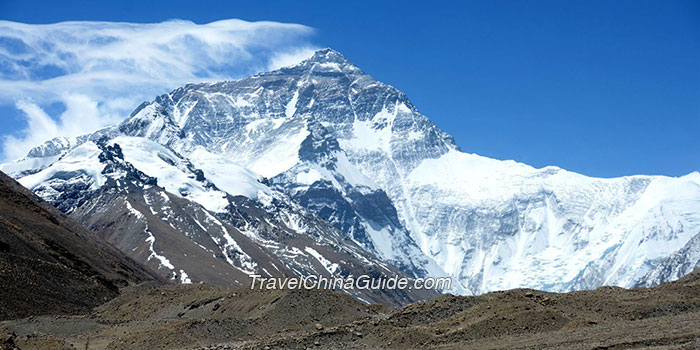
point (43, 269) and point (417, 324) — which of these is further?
point (43, 269)

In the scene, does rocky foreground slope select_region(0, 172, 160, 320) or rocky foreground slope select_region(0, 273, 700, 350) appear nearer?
rocky foreground slope select_region(0, 273, 700, 350)

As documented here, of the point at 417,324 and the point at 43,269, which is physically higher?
the point at 43,269

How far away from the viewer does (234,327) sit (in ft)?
206

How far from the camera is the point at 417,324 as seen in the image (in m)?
58.3

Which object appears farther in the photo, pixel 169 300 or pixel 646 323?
pixel 169 300

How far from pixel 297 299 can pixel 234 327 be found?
17.7ft

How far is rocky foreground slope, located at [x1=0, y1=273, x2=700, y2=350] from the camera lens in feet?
164

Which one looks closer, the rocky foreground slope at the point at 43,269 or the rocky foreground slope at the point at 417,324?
the rocky foreground slope at the point at 417,324

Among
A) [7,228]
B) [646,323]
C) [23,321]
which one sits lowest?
[23,321]

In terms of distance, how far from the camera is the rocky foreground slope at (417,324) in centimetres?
4991

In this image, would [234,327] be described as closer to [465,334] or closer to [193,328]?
[193,328]

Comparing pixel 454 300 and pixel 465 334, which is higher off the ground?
pixel 454 300

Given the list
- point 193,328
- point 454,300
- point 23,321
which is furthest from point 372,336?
point 23,321

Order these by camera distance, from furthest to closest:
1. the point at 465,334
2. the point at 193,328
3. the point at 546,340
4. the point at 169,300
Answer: the point at 169,300 < the point at 193,328 < the point at 465,334 < the point at 546,340
